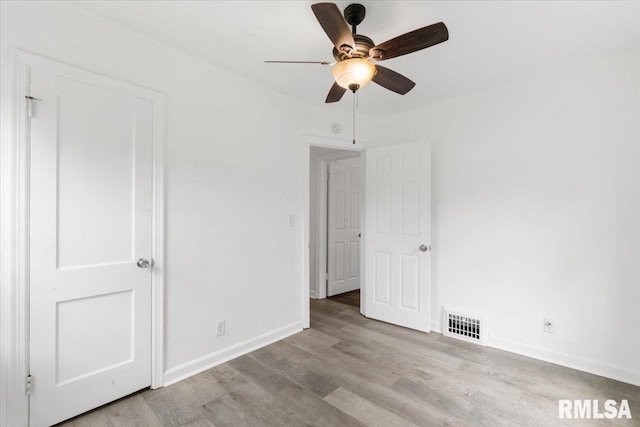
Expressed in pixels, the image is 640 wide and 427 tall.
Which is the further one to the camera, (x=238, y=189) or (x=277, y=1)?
(x=238, y=189)

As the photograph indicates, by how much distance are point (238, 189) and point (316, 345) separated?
5.38ft

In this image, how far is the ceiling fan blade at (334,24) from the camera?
1292 millimetres

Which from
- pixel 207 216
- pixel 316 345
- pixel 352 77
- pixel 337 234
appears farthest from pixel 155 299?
pixel 337 234

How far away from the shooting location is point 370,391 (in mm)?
2082

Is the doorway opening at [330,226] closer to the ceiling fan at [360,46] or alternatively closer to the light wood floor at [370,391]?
the light wood floor at [370,391]

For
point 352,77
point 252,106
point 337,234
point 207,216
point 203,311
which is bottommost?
point 203,311

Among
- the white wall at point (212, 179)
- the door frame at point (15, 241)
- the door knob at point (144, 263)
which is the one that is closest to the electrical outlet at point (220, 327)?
the white wall at point (212, 179)

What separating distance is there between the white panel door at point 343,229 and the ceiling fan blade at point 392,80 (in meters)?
2.43

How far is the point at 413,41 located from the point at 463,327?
2.67 meters

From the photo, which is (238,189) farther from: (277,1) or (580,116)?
(580,116)

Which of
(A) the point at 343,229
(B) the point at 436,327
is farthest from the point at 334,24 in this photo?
(A) the point at 343,229

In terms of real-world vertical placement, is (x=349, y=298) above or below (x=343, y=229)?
below

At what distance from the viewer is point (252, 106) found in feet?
8.94

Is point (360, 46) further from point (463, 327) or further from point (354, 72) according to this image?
point (463, 327)
